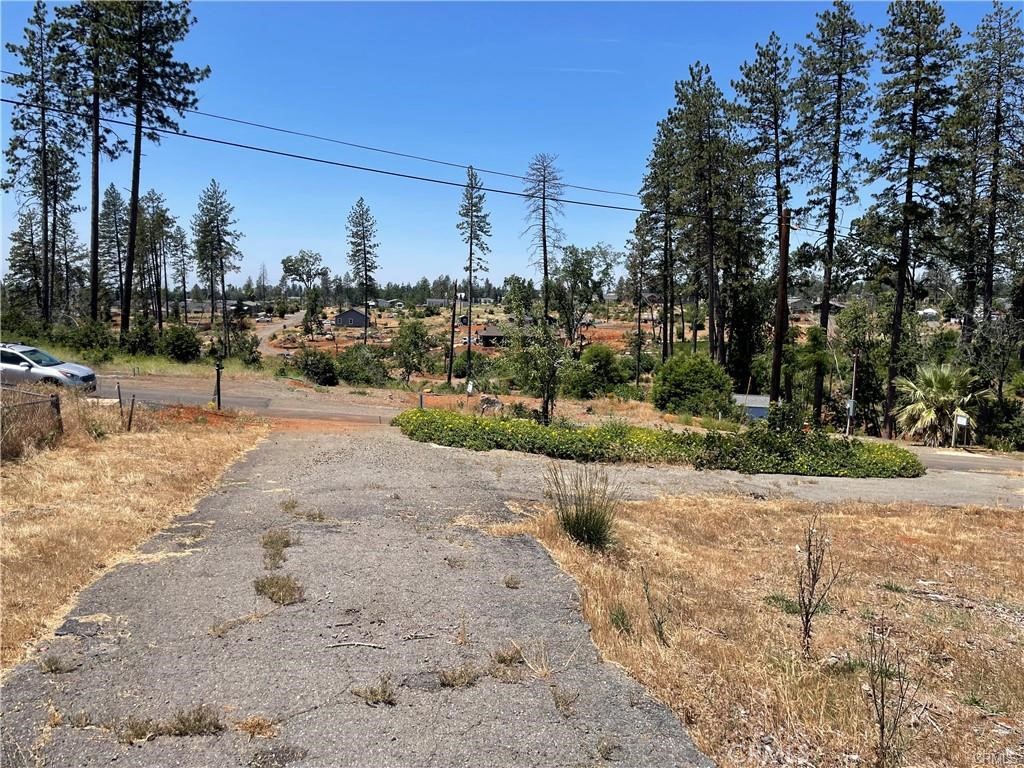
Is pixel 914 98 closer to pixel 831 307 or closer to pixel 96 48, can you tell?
pixel 831 307

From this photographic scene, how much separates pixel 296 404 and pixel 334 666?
2038cm

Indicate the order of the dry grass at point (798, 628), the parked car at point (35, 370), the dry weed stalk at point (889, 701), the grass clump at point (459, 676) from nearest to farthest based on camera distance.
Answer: the dry weed stalk at point (889, 701)
the dry grass at point (798, 628)
the grass clump at point (459, 676)
the parked car at point (35, 370)

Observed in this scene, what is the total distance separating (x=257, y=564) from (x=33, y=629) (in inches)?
83.6

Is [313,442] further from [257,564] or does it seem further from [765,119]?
[765,119]

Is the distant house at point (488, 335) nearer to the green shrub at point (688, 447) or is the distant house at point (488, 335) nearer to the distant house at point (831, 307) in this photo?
the distant house at point (831, 307)

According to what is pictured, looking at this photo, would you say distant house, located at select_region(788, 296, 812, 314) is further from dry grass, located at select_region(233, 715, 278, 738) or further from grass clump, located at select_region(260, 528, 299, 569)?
dry grass, located at select_region(233, 715, 278, 738)

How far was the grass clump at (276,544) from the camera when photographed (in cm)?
692

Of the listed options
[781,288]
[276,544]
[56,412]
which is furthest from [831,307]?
[56,412]

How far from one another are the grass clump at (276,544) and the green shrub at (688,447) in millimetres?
9451

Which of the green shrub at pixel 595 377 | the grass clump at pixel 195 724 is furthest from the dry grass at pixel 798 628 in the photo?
the green shrub at pixel 595 377

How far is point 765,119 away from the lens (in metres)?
29.6

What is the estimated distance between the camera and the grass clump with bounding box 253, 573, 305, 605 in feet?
19.1

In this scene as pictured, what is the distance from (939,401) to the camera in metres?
25.2

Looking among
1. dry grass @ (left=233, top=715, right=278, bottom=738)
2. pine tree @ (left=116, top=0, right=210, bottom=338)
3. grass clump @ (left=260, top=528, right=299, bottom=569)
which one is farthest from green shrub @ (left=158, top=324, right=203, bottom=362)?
dry grass @ (left=233, top=715, right=278, bottom=738)
